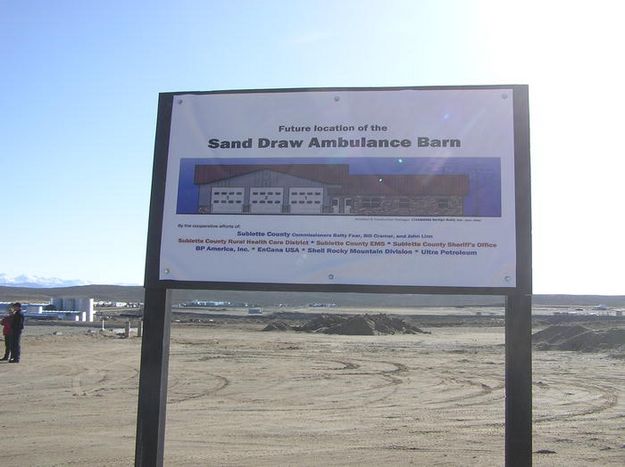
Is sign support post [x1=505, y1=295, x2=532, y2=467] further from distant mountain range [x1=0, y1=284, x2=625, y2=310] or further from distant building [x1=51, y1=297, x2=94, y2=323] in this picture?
distant mountain range [x1=0, y1=284, x2=625, y2=310]

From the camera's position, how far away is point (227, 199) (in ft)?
15.7

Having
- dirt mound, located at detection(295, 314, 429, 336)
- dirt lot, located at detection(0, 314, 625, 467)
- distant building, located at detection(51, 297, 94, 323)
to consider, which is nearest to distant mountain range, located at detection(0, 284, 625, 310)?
distant building, located at detection(51, 297, 94, 323)

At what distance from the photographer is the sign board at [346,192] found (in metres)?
4.51

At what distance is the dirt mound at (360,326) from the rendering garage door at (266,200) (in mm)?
35652

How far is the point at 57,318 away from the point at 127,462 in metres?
54.4

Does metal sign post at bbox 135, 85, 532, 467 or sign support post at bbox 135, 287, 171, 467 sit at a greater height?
metal sign post at bbox 135, 85, 532, 467

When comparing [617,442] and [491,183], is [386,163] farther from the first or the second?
[617,442]

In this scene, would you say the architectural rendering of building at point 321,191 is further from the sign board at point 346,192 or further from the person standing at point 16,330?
the person standing at point 16,330

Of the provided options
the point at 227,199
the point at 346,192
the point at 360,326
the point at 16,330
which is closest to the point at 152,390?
the point at 227,199

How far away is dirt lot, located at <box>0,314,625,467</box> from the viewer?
7926 mm

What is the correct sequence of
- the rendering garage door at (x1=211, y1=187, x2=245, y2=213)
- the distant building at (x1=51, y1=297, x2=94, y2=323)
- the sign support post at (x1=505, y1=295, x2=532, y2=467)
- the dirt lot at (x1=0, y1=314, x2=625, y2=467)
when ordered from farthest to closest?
the distant building at (x1=51, y1=297, x2=94, y2=323)
the dirt lot at (x1=0, y1=314, x2=625, y2=467)
the rendering garage door at (x1=211, y1=187, x2=245, y2=213)
the sign support post at (x1=505, y1=295, x2=532, y2=467)

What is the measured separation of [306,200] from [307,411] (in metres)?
7.92

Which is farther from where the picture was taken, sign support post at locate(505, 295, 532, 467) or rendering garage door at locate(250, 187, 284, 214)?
rendering garage door at locate(250, 187, 284, 214)

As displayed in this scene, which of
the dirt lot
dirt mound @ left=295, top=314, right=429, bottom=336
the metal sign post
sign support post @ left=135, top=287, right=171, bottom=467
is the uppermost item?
the metal sign post
